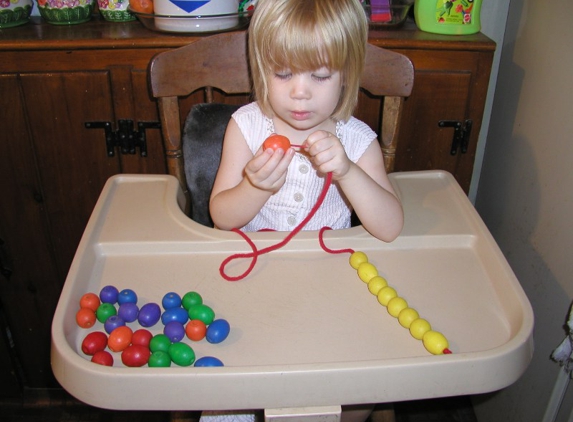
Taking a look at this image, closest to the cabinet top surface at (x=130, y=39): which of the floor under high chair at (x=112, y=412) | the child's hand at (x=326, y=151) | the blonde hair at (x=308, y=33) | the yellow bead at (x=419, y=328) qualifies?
the blonde hair at (x=308, y=33)

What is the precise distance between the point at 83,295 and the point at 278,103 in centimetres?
41

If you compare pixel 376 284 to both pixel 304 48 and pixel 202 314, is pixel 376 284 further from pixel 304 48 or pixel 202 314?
pixel 304 48

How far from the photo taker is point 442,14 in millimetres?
1176

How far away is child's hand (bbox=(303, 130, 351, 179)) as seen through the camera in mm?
775

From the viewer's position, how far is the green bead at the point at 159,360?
0.65m

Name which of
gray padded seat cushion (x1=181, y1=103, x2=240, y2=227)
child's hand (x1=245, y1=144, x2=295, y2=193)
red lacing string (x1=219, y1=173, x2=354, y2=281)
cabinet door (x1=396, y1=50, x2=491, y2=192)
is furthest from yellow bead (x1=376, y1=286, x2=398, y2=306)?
cabinet door (x1=396, y1=50, x2=491, y2=192)

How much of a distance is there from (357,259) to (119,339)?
35 centimetres

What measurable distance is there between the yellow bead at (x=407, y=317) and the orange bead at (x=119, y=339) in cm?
35

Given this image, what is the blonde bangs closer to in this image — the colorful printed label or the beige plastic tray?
the beige plastic tray

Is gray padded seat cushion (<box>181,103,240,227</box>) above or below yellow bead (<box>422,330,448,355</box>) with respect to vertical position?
above

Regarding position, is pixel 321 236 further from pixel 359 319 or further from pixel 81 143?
pixel 81 143

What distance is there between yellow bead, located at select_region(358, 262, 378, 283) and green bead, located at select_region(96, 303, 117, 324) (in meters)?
0.34

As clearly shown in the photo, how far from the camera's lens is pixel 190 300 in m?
0.73

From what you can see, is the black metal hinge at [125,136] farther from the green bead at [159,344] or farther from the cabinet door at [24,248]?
the green bead at [159,344]
